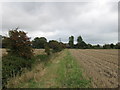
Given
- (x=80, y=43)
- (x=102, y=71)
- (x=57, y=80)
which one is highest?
(x=80, y=43)

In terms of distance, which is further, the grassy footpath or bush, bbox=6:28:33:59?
bush, bbox=6:28:33:59

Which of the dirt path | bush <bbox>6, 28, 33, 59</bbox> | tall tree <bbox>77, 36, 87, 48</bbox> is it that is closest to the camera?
the dirt path

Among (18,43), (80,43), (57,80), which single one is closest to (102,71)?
(57,80)

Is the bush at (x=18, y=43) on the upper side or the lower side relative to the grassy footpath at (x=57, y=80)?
upper

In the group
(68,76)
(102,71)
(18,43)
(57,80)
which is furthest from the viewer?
(18,43)

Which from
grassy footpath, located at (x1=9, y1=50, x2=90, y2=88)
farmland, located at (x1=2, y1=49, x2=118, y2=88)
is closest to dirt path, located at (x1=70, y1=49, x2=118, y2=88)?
farmland, located at (x1=2, y1=49, x2=118, y2=88)

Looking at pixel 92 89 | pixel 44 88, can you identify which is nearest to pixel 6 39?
pixel 44 88

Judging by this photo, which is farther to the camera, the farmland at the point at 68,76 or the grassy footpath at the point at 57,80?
the farmland at the point at 68,76

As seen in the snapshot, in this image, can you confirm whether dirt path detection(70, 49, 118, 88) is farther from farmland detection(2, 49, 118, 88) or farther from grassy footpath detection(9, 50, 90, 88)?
grassy footpath detection(9, 50, 90, 88)

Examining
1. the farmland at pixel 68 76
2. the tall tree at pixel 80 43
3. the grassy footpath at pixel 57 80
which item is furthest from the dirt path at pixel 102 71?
the tall tree at pixel 80 43

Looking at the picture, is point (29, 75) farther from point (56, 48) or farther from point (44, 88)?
point (56, 48)

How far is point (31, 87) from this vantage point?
314 inches

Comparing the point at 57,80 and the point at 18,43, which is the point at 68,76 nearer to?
the point at 57,80

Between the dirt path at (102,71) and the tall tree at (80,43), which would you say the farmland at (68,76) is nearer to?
the dirt path at (102,71)
